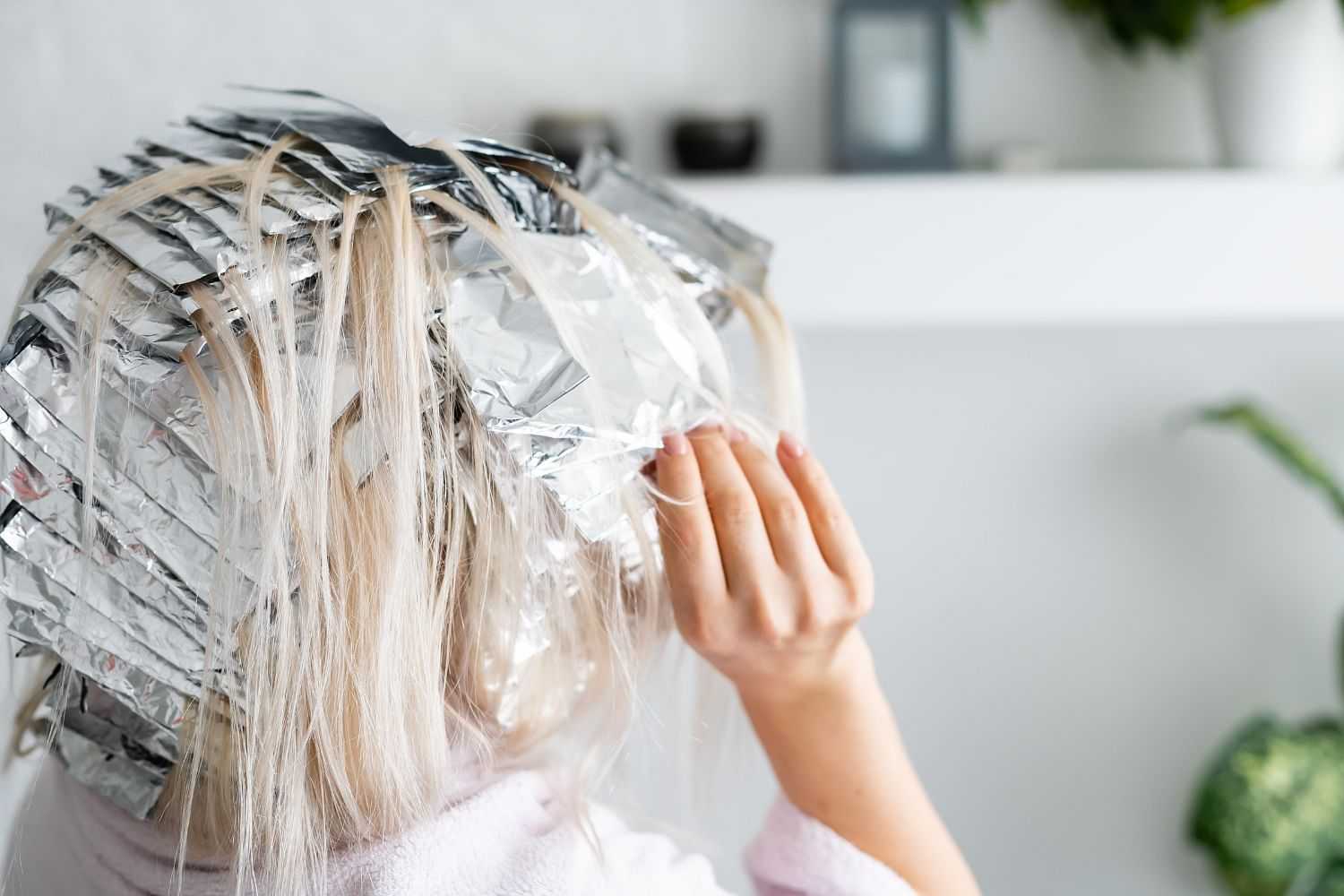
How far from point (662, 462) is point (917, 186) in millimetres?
605

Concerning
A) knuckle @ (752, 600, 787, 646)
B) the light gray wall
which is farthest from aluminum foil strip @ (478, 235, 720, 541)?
the light gray wall

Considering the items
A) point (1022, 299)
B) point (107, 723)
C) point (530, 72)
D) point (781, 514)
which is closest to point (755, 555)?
point (781, 514)

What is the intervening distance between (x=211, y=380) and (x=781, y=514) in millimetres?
294

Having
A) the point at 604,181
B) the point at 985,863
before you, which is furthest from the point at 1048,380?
the point at 604,181

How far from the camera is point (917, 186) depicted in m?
1.08

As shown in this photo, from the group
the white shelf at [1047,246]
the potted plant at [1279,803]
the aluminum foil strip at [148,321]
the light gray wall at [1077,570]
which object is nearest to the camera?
the aluminum foil strip at [148,321]

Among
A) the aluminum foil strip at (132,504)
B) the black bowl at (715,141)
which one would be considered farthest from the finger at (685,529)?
the black bowl at (715,141)

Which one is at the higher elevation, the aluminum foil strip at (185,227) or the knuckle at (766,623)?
the aluminum foil strip at (185,227)

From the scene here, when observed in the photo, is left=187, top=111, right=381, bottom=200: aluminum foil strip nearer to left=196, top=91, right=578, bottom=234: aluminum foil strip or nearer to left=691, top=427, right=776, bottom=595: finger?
left=196, top=91, right=578, bottom=234: aluminum foil strip

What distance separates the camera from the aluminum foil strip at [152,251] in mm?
497

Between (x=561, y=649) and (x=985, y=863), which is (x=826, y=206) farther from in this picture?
(x=985, y=863)

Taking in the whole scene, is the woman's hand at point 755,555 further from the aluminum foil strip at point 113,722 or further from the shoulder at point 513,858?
the aluminum foil strip at point 113,722

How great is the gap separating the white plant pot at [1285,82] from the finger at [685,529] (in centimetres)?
86

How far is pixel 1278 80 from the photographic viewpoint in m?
1.13
